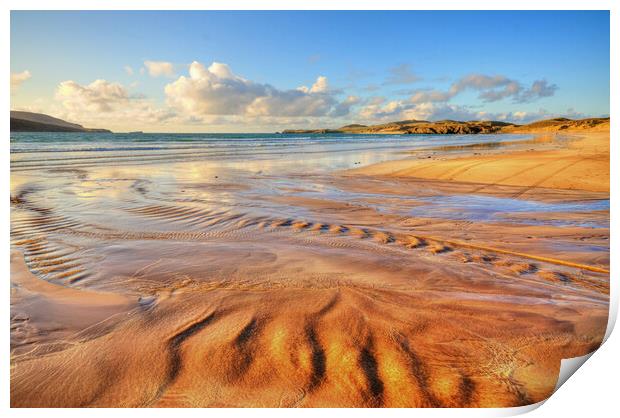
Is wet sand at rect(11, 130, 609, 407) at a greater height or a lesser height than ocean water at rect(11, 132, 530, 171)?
Result: lesser

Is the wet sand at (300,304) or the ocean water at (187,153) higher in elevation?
the ocean water at (187,153)

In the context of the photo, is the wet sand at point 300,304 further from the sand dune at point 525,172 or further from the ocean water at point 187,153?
the ocean water at point 187,153

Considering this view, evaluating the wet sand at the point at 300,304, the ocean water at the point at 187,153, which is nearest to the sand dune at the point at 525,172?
the wet sand at the point at 300,304

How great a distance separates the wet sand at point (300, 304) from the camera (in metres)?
1.99

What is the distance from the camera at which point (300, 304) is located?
2.83 meters

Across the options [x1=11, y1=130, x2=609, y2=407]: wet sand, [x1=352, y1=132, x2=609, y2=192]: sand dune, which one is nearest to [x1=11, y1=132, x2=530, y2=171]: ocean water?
[x1=352, y1=132, x2=609, y2=192]: sand dune

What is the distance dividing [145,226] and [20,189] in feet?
17.7

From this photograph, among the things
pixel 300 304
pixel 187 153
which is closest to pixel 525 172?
pixel 300 304

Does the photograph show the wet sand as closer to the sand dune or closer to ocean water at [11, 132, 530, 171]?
the sand dune

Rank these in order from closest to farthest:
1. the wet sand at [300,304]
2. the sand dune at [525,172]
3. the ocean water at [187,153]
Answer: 1. the wet sand at [300,304]
2. the sand dune at [525,172]
3. the ocean water at [187,153]

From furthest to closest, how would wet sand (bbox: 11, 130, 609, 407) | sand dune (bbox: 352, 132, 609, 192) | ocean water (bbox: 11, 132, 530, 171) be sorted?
ocean water (bbox: 11, 132, 530, 171)
sand dune (bbox: 352, 132, 609, 192)
wet sand (bbox: 11, 130, 609, 407)

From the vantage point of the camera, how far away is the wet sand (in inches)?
78.5

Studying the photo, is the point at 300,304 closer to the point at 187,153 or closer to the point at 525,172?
the point at 525,172

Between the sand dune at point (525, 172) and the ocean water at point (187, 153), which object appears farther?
the ocean water at point (187, 153)
